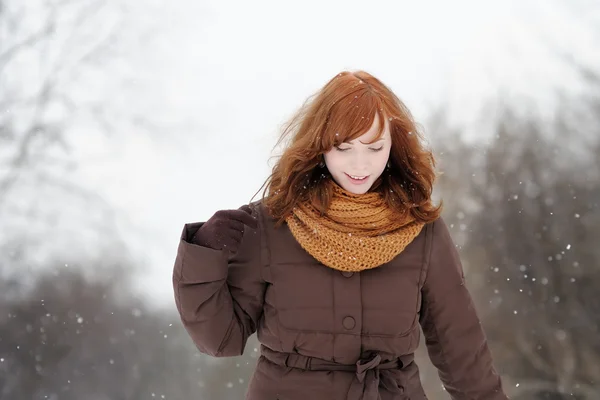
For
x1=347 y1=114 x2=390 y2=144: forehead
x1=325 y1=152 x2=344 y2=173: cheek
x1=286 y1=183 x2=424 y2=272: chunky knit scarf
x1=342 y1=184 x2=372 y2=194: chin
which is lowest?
x1=286 y1=183 x2=424 y2=272: chunky knit scarf

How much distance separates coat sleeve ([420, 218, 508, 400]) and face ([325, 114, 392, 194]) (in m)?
0.18

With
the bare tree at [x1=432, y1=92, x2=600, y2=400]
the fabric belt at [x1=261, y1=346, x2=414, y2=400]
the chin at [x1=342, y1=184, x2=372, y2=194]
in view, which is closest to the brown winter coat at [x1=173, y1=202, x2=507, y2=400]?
the fabric belt at [x1=261, y1=346, x2=414, y2=400]

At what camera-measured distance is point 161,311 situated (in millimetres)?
2184

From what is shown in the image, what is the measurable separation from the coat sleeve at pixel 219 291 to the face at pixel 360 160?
0.19 meters

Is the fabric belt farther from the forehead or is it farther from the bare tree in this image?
the bare tree

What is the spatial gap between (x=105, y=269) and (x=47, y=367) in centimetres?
38

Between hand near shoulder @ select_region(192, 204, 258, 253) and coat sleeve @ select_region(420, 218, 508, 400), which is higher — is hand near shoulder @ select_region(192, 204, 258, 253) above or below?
above

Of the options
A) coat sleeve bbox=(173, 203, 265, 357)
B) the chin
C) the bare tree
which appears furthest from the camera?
the bare tree

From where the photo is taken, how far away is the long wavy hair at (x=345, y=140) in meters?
1.22

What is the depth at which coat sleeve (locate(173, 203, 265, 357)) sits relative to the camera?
3.82 ft

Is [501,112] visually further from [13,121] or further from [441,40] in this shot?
[13,121]

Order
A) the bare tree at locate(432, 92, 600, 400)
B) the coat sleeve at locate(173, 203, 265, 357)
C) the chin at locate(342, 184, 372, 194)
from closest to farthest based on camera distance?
the coat sleeve at locate(173, 203, 265, 357)
the chin at locate(342, 184, 372, 194)
the bare tree at locate(432, 92, 600, 400)

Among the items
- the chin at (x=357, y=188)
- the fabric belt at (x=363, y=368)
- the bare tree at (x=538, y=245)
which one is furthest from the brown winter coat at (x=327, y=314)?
the bare tree at (x=538, y=245)

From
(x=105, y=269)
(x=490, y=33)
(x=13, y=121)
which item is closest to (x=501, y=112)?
(x=490, y=33)
